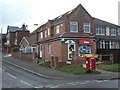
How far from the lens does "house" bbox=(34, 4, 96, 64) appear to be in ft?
89.2

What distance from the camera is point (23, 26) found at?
2414 inches

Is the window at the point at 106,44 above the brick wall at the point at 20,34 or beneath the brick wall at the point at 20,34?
beneath

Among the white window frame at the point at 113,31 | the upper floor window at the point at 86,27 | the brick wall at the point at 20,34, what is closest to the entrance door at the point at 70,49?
the upper floor window at the point at 86,27

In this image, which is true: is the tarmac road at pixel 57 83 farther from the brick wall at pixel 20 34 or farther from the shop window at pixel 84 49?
the brick wall at pixel 20 34

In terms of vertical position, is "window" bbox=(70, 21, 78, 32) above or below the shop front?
above

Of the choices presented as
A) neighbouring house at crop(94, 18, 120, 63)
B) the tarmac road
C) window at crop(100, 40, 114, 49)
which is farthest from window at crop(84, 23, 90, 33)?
the tarmac road

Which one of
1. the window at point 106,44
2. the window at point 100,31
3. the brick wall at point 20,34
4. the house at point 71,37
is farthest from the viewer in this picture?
the brick wall at point 20,34

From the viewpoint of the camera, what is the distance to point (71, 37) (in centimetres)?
2719

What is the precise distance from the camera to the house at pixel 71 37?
1070 inches

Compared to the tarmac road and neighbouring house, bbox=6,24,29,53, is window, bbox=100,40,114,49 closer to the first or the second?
the tarmac road

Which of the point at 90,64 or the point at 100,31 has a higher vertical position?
the point at 100,31

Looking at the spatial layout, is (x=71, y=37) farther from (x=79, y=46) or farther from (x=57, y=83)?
(x=57, y=83)

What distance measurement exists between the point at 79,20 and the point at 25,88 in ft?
63.9

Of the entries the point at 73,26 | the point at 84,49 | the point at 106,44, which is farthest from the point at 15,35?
the point at 84,49
